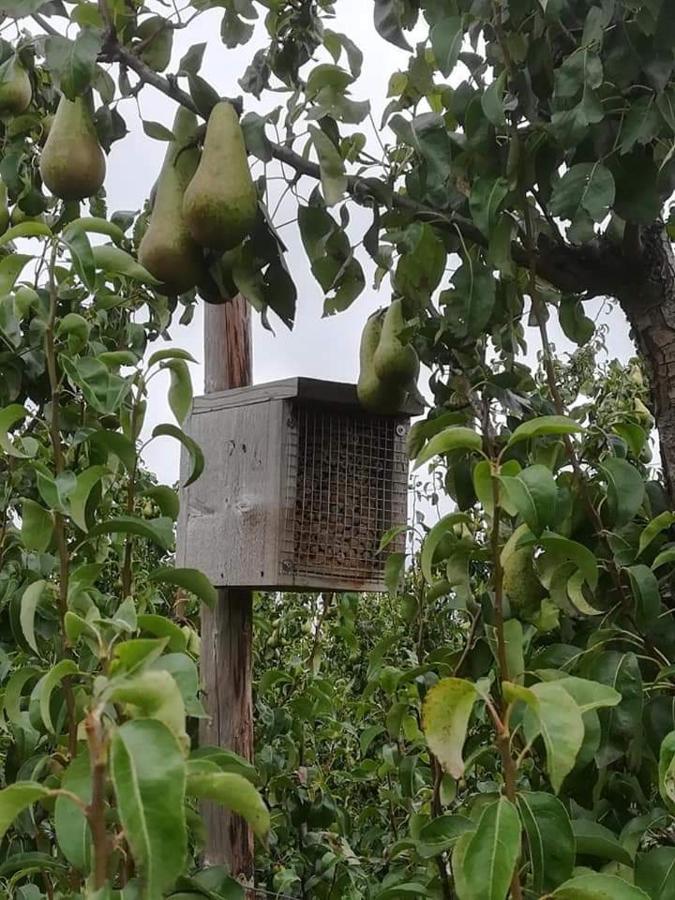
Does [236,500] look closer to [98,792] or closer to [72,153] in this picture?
[72,153]

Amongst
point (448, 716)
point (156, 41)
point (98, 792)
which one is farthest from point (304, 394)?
point (98, 792)

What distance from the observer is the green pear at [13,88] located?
4.42 feet

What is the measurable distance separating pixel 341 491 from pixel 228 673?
0.41 meters

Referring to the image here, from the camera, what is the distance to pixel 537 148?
47.1 inches

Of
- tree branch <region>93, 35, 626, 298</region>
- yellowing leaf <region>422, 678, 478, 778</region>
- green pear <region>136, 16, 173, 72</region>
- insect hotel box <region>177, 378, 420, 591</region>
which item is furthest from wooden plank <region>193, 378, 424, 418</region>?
yellowing leaf <region>422, 678, 478, 778</region>

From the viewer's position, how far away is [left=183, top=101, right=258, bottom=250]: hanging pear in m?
1.24

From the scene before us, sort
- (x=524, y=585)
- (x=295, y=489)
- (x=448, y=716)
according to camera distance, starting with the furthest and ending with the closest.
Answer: (x=295, y=489), (x=524, y=585), (x=448, y=716)

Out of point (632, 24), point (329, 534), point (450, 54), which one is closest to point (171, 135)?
point (450, 54)

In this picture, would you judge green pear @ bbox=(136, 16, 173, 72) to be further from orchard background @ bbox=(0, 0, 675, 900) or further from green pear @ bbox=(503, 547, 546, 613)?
green pear @ bbox=(503, 547, 546, 613)

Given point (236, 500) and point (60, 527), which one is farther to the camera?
point (236, 500)

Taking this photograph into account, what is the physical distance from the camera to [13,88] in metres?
1.39

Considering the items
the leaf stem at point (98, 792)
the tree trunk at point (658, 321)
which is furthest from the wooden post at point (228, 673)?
the leaf stem at point (98, 792)

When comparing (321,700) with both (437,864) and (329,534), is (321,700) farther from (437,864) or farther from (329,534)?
(437,864)

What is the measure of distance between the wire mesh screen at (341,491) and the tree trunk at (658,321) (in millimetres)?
593
